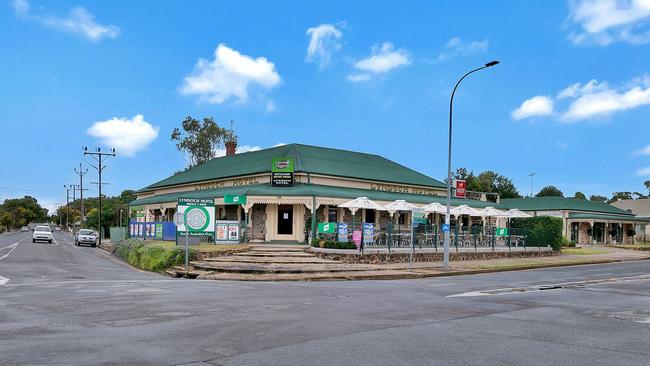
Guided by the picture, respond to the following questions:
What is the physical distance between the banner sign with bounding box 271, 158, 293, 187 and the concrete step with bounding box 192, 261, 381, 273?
11125 millimetres

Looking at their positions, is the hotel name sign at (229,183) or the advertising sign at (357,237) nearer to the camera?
the advertising sign at (357,237)

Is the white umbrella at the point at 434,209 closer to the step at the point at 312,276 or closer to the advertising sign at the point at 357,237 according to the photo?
the advertising sign at the point at 357,237

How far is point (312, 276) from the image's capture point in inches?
853

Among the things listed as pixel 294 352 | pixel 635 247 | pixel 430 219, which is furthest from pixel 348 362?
pixel 635 247

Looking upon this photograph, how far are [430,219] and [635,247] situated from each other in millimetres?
21966

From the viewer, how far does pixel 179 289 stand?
1577cm

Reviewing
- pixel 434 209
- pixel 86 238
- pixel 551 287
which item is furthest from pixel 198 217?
pixel 86 238

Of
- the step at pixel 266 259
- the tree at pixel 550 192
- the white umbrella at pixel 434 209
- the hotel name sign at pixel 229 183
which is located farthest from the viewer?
the tree at pixel 550 192

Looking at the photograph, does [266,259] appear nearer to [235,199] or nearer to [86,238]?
[235,199]

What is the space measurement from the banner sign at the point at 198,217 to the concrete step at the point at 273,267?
11.8 feet

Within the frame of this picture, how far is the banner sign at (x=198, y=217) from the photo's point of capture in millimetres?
27425

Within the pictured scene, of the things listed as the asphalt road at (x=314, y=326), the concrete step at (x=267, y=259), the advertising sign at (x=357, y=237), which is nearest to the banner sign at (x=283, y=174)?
the advertising sign at (x=357, y=237)

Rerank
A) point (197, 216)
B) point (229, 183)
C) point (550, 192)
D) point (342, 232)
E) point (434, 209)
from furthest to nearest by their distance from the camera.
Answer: point (550, 192) < point (229, 183) < point (434, 209) < point (197, 216) < point (342, 232)

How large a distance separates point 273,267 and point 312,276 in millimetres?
2193
